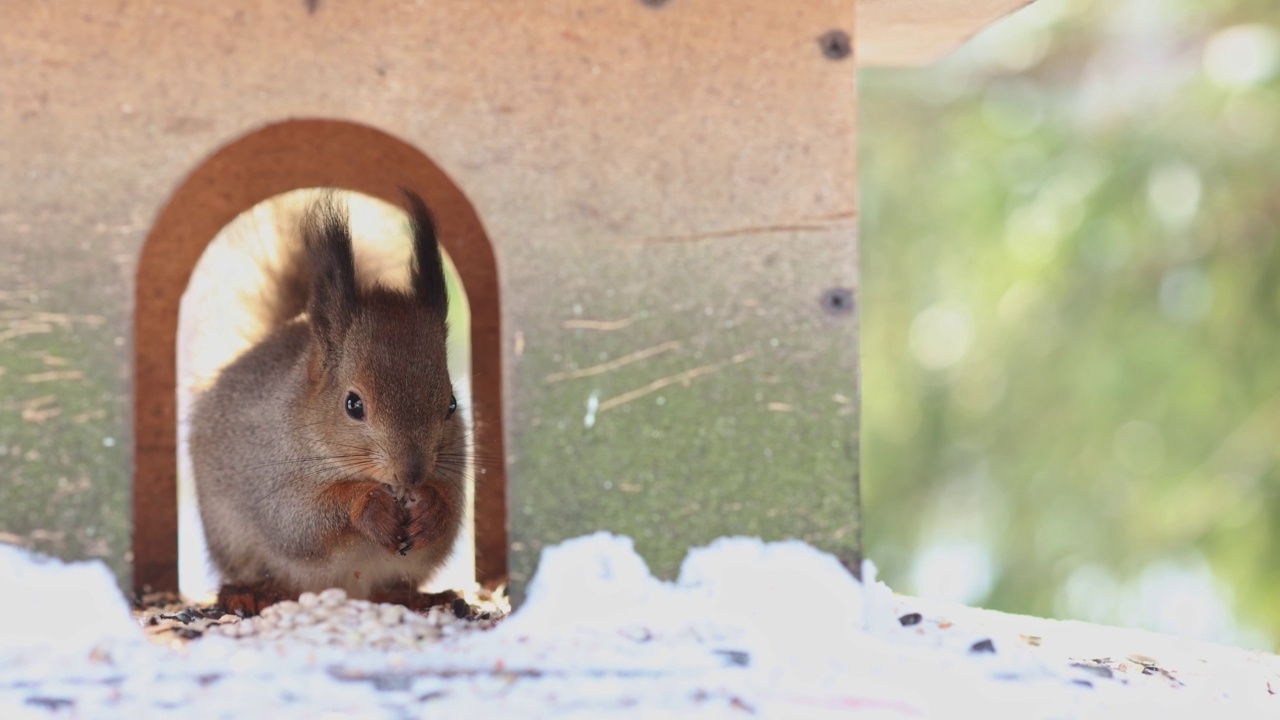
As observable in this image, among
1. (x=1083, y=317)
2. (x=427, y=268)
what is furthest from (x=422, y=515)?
(x=1083, y=317)

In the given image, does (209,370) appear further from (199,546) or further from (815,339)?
(815,339)

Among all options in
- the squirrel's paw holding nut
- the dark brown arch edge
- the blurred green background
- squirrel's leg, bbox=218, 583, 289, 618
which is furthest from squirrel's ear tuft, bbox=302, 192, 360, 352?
the blurred green background

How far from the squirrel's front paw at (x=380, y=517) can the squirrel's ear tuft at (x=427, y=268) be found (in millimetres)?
356

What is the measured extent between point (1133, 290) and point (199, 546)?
132 inches

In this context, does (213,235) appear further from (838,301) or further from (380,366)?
(838,301)

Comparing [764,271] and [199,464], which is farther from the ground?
[764,271]

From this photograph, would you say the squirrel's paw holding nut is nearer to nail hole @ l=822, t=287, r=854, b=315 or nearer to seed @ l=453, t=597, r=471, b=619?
seed @ l=453, t=597, r=471, b=619

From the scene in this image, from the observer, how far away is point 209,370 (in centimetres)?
344

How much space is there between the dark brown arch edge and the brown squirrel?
134 mm

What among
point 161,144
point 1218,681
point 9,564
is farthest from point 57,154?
point 1218,681

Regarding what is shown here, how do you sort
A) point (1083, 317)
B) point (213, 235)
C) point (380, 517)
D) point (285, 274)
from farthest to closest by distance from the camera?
point (1083, 317)
point (285, 274)
point (213, 235)
point (380, 517)

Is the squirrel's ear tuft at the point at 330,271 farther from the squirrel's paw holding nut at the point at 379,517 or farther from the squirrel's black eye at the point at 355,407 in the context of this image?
the squirrel's paw holding nut at the point at 379,517

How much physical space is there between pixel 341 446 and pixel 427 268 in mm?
358

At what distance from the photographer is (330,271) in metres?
2.78
